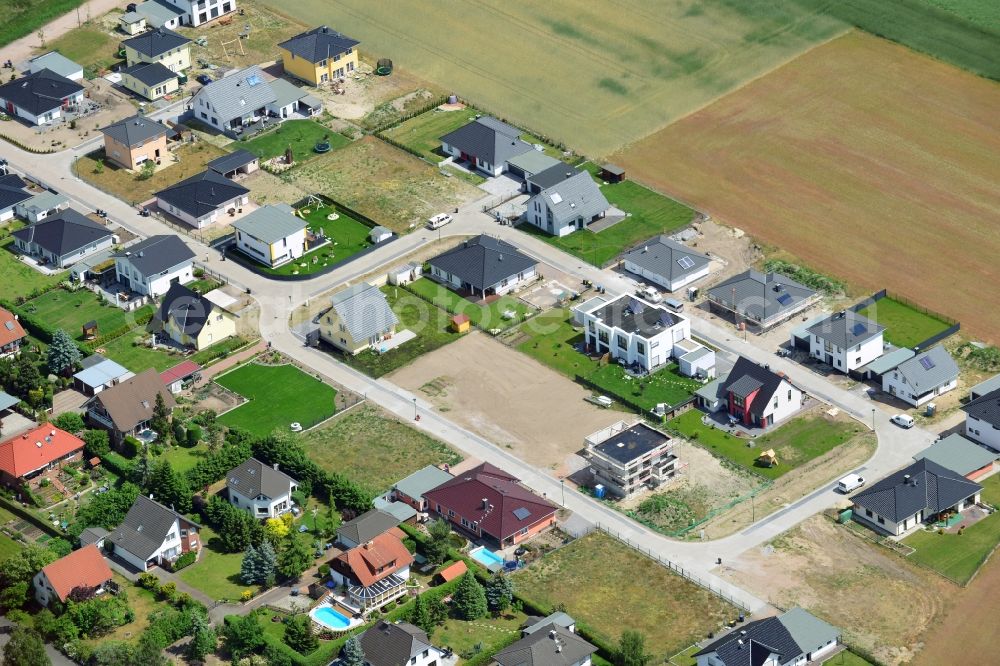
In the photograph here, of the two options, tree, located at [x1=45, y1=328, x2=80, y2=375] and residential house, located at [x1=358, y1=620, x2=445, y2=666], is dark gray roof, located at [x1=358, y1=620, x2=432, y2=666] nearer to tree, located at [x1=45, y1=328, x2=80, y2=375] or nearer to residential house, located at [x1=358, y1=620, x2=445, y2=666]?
residential house, located at [x1=358, y1=620, x2=445, y2=666]

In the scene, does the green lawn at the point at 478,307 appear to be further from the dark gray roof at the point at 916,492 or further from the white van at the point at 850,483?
the dark gray roof at the point at 916,492

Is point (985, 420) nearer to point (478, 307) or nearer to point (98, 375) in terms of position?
point (478, 307)

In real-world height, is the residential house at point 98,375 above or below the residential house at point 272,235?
below

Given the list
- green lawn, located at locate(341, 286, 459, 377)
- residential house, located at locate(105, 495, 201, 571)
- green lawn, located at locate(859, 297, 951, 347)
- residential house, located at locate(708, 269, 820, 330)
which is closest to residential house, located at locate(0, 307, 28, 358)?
green lawn, located at locate(341, 286, 459, 377)

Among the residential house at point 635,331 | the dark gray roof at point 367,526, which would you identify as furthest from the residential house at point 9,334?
the residential house at point 635,331

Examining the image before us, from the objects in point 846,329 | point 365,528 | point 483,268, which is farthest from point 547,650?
point 483,268

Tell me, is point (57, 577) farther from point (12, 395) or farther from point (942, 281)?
point (942, 281)
